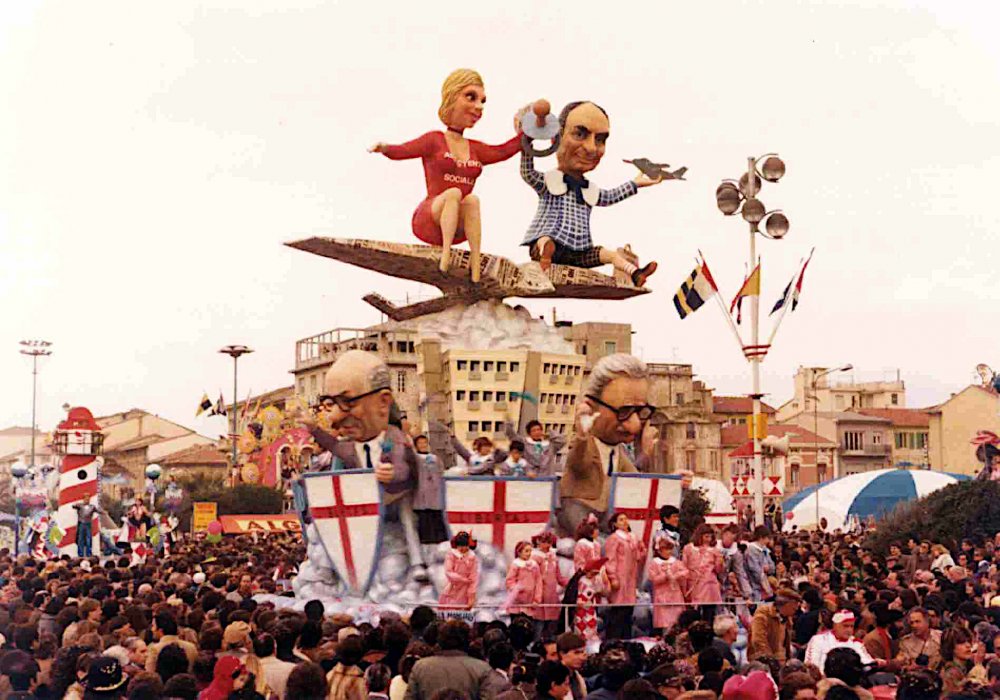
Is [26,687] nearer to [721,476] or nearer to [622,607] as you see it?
[622,607]

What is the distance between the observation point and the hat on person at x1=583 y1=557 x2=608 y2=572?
56.3ft

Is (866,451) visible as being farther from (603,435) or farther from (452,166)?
(603,435)

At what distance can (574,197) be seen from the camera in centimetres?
2403

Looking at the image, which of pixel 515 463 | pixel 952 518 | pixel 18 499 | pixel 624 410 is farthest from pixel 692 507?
pixel 515 463

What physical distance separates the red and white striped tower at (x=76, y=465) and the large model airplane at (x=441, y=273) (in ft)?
41.1

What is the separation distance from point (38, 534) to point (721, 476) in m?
50.9

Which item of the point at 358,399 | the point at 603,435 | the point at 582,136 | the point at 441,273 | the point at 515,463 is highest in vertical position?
the point at 582,136

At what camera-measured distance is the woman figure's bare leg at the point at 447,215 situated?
22.5 meters

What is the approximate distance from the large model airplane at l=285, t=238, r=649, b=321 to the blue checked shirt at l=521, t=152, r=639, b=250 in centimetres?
51

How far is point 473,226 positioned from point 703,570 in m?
7.23

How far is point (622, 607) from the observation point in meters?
18.0

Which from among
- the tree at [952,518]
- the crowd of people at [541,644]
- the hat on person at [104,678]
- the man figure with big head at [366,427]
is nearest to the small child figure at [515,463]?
the man figure with big head at [366,427]

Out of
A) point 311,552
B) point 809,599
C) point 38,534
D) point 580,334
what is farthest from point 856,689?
point 580,334

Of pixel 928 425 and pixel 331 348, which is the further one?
pixel 928 425
